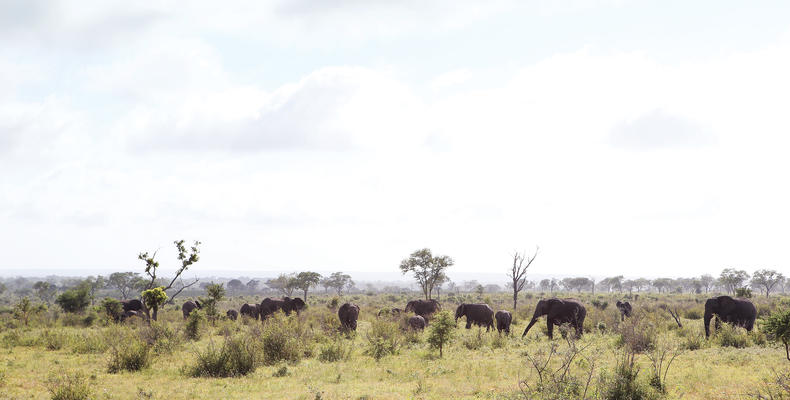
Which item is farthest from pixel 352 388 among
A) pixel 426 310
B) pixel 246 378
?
pixel 426 310

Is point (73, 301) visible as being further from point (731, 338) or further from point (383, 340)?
point (731, 338)

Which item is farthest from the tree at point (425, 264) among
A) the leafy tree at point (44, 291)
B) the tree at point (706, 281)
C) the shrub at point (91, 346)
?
the tree at point (706, 281)

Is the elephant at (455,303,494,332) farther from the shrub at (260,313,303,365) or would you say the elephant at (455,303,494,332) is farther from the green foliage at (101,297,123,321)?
the green foliage at (101,297,123,321)

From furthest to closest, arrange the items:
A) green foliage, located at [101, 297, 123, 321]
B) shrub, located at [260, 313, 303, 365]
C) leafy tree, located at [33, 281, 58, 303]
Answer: leafy tree, located at [33, 281, 58, 303], green foliage, located at [101, 297, 123, 321], shrub, located at [260, 313, 303, 365]

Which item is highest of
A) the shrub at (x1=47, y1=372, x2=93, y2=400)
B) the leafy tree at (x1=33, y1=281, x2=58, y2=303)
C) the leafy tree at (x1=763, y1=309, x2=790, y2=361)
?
the leafy tree at (x1=763, y1=309, x2=790, y2=361)

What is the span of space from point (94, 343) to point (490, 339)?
811 inches

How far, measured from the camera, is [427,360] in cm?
2092

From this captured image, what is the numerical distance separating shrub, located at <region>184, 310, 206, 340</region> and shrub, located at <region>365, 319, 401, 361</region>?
38.8 feet

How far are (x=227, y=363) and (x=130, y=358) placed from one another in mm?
4263

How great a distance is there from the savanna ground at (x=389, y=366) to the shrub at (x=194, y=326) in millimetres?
448

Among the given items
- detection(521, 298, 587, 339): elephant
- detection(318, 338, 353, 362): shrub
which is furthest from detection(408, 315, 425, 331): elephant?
detection(318, 338, 353, 362): shrub

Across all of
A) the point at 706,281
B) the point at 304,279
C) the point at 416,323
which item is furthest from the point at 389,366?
the point at 706,281

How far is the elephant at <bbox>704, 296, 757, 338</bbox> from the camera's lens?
1017 inches

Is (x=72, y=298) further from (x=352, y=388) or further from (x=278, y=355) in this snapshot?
(x=352, y=388)
